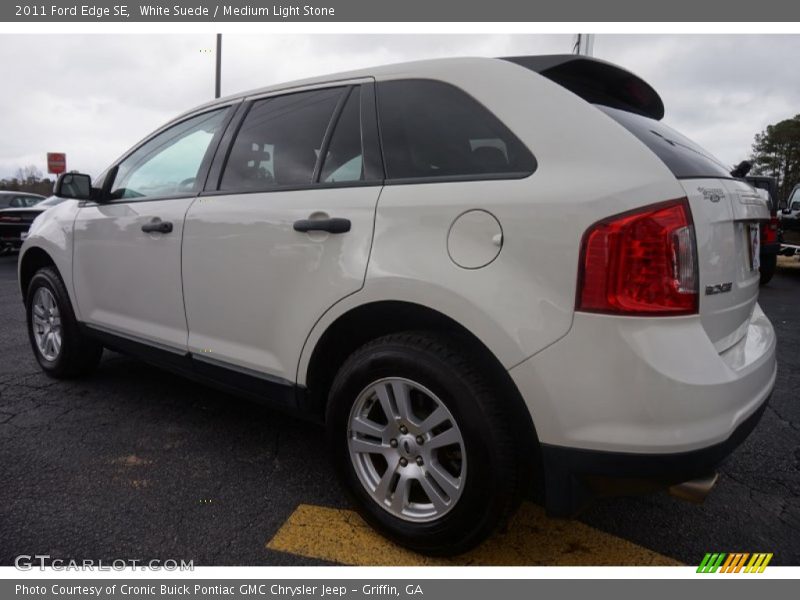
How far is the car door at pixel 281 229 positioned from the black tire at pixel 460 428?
273 mm

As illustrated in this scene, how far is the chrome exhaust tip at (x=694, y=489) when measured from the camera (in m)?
1.55

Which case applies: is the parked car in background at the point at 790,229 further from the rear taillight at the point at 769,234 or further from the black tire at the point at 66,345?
the black tire at the point at 66,345

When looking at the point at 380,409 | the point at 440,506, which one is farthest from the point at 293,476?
the point at 440,506

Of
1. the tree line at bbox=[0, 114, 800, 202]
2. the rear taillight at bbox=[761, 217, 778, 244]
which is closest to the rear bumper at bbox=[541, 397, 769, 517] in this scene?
the rear taillight at bbox=[761, 217, 778, 244]

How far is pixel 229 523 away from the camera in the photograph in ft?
6.79

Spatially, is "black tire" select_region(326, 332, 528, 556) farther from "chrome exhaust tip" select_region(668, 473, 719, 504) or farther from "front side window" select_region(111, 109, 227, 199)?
"front side window" select_region(111, 109, 227, 199)

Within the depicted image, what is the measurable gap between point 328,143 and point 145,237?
1171 mm

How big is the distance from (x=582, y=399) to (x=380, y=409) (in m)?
0.77

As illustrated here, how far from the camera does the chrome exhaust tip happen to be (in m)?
1.55

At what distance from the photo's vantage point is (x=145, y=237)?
2771 mm

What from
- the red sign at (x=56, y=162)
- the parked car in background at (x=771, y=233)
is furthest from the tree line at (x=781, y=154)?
the parked car in background at (x=771, y=233)

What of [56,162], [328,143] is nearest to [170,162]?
[328,143]

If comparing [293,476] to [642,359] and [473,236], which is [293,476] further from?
[642,359]

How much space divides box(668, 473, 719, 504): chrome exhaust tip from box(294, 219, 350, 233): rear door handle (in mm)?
1296
